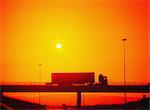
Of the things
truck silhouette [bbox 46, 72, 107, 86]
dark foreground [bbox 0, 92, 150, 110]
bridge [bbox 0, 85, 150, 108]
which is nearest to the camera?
dark foreground [bbox 0, 92, 150, 110]

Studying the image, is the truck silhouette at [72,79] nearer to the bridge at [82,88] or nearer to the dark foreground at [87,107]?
the bridge at [82,88]

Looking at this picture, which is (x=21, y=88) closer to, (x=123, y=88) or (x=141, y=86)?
(x=123, y=88)

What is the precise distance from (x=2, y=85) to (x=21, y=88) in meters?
3.44

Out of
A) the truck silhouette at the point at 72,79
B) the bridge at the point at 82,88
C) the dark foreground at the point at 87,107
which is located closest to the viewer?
the dark foreground at the point at 87,107

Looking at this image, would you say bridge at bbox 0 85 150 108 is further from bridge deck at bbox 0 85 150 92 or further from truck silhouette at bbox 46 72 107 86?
truck silhouette at bbox 46 72 107 86

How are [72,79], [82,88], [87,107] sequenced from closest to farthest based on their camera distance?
[87,107] → [82,88] → [72,79]

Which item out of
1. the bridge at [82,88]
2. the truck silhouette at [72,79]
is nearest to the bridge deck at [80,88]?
the bridge at [82,88]

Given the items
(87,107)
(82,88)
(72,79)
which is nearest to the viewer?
(87,107)

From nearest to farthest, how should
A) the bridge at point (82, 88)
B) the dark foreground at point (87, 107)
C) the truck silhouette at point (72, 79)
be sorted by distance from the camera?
the dark foreground at point (87, 107), the bridge at point (82, 88), the truck silhouette at point (72, 79)

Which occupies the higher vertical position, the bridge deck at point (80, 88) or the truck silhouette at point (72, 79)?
the truck silhouette at point (72, 79)

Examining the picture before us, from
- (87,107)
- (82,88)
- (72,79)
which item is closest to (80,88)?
(82,88)

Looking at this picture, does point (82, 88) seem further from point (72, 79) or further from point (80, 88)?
point (72, 79)

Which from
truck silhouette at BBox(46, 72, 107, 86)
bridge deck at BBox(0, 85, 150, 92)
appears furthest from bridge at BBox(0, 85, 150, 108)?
truck silhouette at BBox(46, 72, 107, 86)

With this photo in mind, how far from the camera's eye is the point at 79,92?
48688 millimetres
